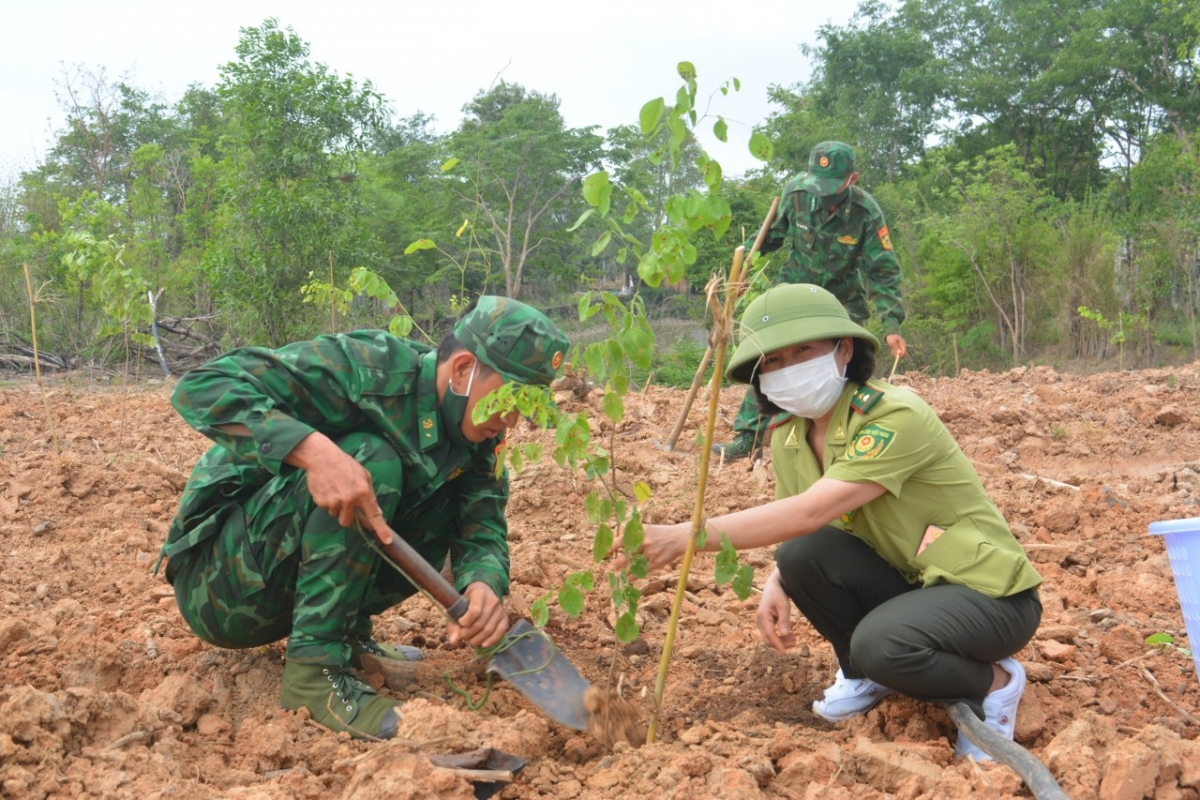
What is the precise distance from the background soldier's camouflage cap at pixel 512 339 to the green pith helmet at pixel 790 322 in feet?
1.46

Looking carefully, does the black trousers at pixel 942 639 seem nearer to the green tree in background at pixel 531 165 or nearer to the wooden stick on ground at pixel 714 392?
the wooden stick on ground at pixel 714 392

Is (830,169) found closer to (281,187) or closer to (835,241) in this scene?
(835,241)

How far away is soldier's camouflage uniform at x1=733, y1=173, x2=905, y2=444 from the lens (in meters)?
5.91

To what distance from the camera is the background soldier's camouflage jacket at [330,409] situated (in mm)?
2314

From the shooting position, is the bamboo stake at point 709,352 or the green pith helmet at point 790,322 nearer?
the bamboo stake at point 709,352

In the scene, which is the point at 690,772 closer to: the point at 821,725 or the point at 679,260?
the point at 821,725

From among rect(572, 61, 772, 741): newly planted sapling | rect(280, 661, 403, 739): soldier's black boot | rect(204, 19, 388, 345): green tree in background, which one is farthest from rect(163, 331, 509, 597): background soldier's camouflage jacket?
rect(204, 19, 388, 345): green tree in background

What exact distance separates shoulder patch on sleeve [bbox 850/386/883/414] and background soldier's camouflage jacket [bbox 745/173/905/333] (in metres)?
3.63

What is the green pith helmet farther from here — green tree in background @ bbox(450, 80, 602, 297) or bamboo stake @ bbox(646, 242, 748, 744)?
green tree in background @ bbox(450, 80, 602, 297)

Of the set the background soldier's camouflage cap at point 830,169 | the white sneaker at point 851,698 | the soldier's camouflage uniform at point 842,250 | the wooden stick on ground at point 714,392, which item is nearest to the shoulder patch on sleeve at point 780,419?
the wooden stick on ground at point 714,392

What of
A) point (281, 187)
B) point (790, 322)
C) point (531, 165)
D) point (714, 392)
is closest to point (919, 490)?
point (790, 322)

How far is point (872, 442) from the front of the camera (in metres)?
2.23

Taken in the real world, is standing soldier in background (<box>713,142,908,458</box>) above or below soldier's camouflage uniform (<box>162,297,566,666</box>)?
above

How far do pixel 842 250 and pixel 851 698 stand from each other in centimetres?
401
